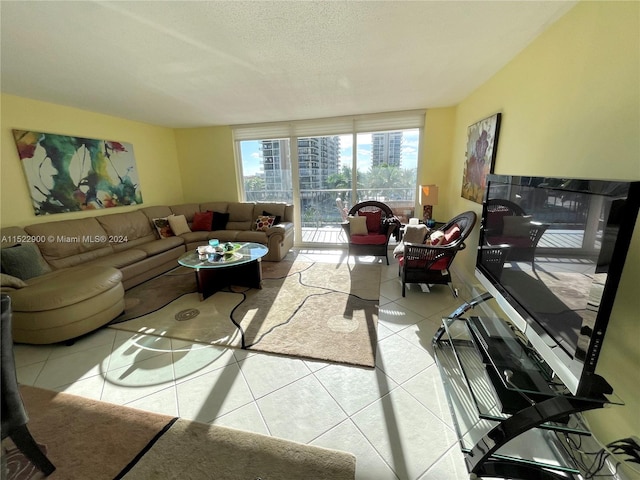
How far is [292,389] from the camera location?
179cm

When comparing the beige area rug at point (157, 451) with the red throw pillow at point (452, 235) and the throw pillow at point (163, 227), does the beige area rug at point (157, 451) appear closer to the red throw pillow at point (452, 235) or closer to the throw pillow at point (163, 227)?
the red throw pillow at point (452, 235)

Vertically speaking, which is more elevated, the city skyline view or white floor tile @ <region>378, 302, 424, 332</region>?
the city skyline view

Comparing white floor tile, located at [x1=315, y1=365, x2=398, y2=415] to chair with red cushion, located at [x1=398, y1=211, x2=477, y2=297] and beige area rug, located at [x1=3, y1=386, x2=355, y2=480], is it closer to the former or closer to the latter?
beige area rug, located at [x1=3, y1=386, x2=355, y2=480]

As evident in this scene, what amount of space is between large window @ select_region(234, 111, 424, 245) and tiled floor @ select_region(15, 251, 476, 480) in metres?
2.95

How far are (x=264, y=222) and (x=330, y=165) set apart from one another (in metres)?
1.68

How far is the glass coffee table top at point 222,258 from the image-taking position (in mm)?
2948

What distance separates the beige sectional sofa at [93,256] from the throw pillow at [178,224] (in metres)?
0.09

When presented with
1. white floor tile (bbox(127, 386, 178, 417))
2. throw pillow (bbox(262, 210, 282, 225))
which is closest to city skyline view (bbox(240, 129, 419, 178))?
throw pillow (bbox(262, 210, 282, 225))

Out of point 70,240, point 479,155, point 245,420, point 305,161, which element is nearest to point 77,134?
point 70,240

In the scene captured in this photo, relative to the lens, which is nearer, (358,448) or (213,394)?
(358,448)

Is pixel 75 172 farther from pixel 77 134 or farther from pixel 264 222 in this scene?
pixel 264 222

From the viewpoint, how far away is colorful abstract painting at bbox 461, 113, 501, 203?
8.61 feet

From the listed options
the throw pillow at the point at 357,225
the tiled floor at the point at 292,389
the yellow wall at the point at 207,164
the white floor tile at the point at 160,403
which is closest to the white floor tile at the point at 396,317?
the tiled floor at the point at 292,389

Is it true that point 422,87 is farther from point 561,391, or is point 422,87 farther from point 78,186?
point 78,186
